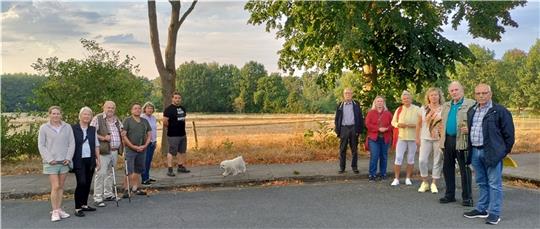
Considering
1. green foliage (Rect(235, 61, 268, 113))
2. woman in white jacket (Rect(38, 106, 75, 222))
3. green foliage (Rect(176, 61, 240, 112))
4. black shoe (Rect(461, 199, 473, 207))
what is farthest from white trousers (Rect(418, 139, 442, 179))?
green foliage (Rect(176, 61, 240, 112))

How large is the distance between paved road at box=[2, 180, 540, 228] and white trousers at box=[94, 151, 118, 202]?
285 mm

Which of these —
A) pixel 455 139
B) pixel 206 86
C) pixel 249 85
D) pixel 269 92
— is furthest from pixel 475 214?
pixel 206 86

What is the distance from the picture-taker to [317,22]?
39.1ft

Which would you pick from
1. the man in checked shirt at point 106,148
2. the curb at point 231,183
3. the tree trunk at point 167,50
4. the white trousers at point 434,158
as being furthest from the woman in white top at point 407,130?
the tree trunk at point 167,50

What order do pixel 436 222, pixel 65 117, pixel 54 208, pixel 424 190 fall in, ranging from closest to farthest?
pixel 436 222, pixel 54 208, pixel 424 190, pixel 65 117

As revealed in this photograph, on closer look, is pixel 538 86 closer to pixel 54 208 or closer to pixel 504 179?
pixel 504 179

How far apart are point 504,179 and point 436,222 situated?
13.3 ft

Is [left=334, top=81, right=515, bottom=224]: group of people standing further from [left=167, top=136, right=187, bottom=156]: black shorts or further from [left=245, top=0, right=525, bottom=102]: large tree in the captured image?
[left=167, top=136, right=187, bottom=156]: black shorts

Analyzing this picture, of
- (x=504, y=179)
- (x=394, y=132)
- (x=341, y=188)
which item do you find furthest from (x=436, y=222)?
(x=504, y=179)

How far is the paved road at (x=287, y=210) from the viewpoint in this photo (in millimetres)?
6062

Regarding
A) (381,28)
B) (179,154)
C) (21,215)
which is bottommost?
(21,215)

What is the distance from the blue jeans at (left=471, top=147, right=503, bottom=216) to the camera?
19.6 feet

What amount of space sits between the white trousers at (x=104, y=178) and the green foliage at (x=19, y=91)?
219 inches

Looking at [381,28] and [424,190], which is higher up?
[381,28]
